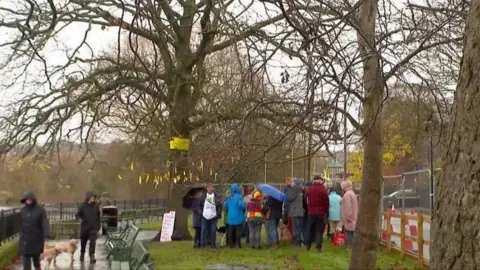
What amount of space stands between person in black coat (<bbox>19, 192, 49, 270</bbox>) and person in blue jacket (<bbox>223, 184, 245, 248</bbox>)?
506 cm

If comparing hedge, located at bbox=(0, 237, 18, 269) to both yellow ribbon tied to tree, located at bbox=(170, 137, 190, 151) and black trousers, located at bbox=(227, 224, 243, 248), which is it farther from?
black trousers, located at bbox=(227, 224, 243, 248)

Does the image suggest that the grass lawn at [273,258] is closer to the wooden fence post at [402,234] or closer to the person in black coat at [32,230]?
the wooden fence post at [402,234]

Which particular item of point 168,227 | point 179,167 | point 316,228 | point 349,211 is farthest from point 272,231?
point 168,227

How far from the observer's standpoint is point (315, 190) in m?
15.8

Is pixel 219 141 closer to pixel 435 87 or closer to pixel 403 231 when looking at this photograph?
pixel 435 87

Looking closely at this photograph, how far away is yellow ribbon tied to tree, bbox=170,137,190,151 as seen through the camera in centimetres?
2012

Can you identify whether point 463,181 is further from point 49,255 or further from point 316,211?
point 49,255

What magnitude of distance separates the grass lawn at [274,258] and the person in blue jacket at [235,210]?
1.67ft

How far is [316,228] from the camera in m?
16.0

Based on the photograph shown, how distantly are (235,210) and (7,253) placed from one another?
5.33 meters

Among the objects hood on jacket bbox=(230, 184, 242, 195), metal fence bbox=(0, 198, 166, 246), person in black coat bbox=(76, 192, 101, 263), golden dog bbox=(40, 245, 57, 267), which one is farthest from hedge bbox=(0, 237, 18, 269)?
hood on jacket bbox=(230, 184, 242, 195)

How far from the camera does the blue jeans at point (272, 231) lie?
665 inches

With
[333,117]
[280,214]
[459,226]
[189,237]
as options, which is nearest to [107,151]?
[189,237]

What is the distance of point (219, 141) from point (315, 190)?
4.33 meters
